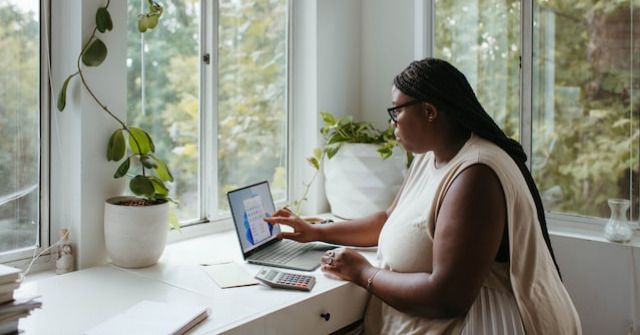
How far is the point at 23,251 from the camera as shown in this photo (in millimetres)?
1554

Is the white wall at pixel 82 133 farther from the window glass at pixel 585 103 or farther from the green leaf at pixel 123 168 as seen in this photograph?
the window glass at pixel 585 103

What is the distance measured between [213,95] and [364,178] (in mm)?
715

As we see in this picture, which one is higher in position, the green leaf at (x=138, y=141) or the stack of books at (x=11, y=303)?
the green leaf at (x=138, y=141)

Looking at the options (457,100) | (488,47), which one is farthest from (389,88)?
(457,100)

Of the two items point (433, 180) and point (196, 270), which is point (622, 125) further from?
point (196, 270)

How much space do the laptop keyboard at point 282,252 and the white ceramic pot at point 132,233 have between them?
0.32 m

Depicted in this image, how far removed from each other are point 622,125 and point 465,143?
88 cm

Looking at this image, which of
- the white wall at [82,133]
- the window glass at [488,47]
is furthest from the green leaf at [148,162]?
the window glass at [488,47]

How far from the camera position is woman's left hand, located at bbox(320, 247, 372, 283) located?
4.85 ft

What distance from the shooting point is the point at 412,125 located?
4.70 feet

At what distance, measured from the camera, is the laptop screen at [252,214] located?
1.66 m

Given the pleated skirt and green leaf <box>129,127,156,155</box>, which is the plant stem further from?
the pleated skirt

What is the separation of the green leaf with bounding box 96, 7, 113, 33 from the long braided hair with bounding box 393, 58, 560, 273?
2.97 feet

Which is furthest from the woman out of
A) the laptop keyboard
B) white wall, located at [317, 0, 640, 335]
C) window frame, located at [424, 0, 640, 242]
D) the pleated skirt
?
window frame, located at [424, 0, 640, 242]
